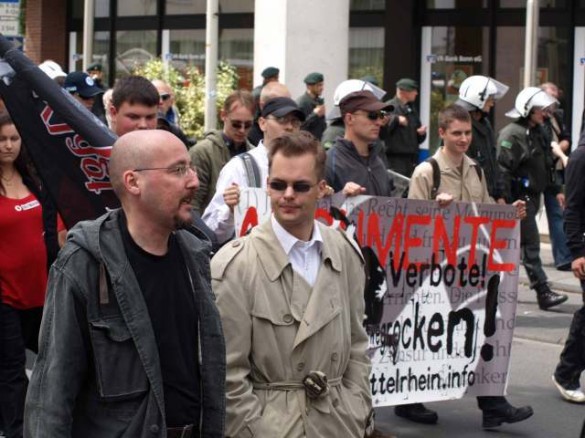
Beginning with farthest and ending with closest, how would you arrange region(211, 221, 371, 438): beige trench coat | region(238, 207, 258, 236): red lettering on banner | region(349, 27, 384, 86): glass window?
region(349, 27, 384, 86): glass window < region(238, 207, 258, 236): red lettering on banner < region(211, 221, 371, 438): beige trench coat

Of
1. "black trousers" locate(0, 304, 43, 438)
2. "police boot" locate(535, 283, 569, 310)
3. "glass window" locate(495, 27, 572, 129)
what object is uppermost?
"glass window" locate(495, 27, 572, 129)

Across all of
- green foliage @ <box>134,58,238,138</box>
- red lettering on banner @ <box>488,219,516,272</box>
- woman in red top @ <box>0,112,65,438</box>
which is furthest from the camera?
green foliage @ <box>134,58,238,138</box>

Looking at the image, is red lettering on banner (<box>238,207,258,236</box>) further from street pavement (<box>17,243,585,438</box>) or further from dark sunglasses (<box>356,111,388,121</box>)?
street pavement (<box>17,243,585,438</box>)

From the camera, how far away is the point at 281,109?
7105 millimetres

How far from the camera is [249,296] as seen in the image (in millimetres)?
4488

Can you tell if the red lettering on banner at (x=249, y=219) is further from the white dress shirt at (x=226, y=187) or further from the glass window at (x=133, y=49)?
the glass window at (x=133, y=49)

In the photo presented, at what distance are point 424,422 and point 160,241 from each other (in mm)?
4530

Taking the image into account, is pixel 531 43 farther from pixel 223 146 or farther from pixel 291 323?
pixel 291 323

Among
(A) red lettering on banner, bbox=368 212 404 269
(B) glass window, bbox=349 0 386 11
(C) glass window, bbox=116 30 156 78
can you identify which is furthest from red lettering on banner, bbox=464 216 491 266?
(C) glass window, bbox=116 30 156 78

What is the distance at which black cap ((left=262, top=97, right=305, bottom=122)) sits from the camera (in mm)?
7102

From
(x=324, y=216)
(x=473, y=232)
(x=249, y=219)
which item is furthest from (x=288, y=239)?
(x=473, y=232)

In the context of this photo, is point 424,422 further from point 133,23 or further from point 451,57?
point 133,23

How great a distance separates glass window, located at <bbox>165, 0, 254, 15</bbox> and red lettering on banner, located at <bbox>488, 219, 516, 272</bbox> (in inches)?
660

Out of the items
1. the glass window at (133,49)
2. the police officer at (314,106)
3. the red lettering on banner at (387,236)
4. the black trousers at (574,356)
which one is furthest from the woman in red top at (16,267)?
the glass window at (133,49)
